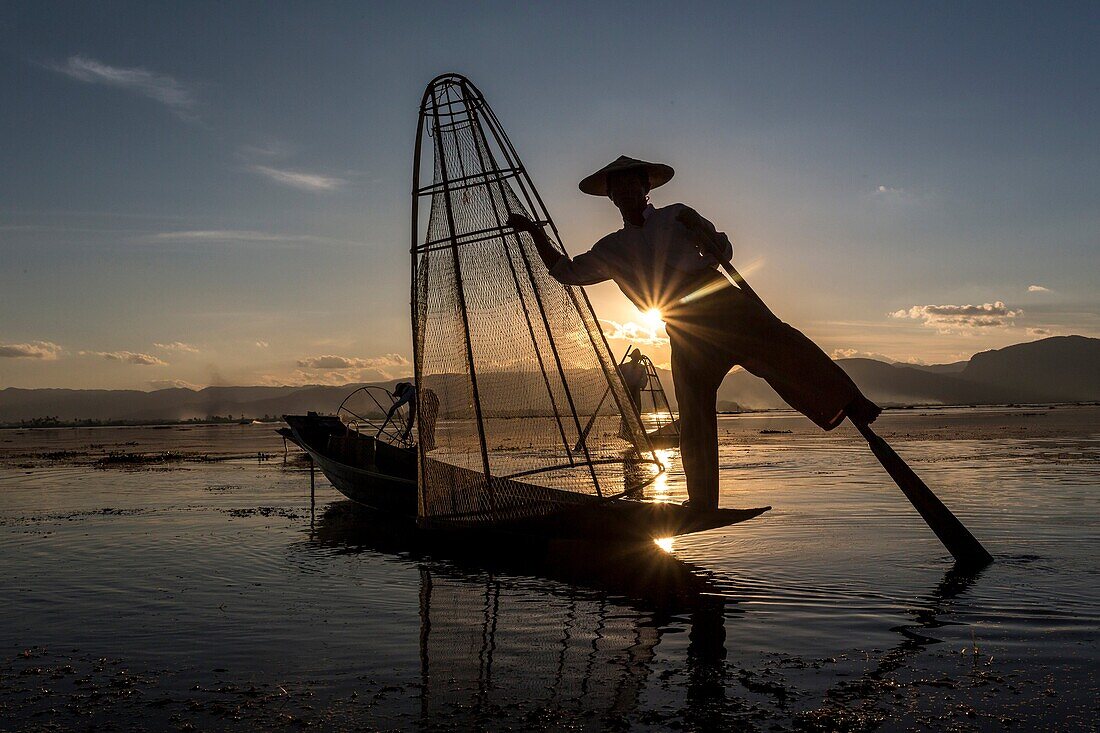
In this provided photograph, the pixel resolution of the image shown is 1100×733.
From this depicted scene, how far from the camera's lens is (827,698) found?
4.52 metres

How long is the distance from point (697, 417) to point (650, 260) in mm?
1361

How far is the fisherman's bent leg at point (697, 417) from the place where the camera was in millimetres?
7078

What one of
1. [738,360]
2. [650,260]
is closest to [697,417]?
[738,360]

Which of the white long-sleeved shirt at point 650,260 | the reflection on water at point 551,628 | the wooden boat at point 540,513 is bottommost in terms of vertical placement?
the reflection on water at point 551,628

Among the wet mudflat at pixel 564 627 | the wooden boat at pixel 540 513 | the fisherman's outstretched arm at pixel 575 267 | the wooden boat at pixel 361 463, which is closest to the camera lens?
the wet mudflat at pixel 564 627

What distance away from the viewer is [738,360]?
22.9 feet

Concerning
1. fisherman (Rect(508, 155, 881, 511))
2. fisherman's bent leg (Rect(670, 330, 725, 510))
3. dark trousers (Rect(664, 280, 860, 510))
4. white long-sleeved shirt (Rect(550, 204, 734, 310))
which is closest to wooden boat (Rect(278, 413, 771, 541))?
fisherman's bent leg (Rect(670, 330, 725, 510))

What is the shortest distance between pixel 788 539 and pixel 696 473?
3022 mm

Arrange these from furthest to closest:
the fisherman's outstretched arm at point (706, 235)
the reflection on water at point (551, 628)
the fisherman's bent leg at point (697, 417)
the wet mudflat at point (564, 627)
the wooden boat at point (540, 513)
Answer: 1. the wooden boat at point (540, 513)
2. the fisherman's bent leg at point (697, 417)
3. the fisherman's outstretched arm at point (706, 235)
4. the reflection on water at point (551, 628)
5. the wet mudflat at point (564, 627)

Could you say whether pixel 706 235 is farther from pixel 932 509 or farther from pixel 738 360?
pixel 932 509

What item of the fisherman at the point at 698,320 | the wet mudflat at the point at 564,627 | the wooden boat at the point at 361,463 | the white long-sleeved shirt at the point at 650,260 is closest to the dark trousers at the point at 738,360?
the fisherman at the point at 698,320

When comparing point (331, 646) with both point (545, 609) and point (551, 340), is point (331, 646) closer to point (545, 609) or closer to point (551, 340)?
point (545, 609)

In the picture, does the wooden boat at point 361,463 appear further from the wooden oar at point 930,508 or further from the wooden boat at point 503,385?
the wooden oar at point 930,508

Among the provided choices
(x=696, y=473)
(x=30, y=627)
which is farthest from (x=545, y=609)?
(x=30, y=627)
